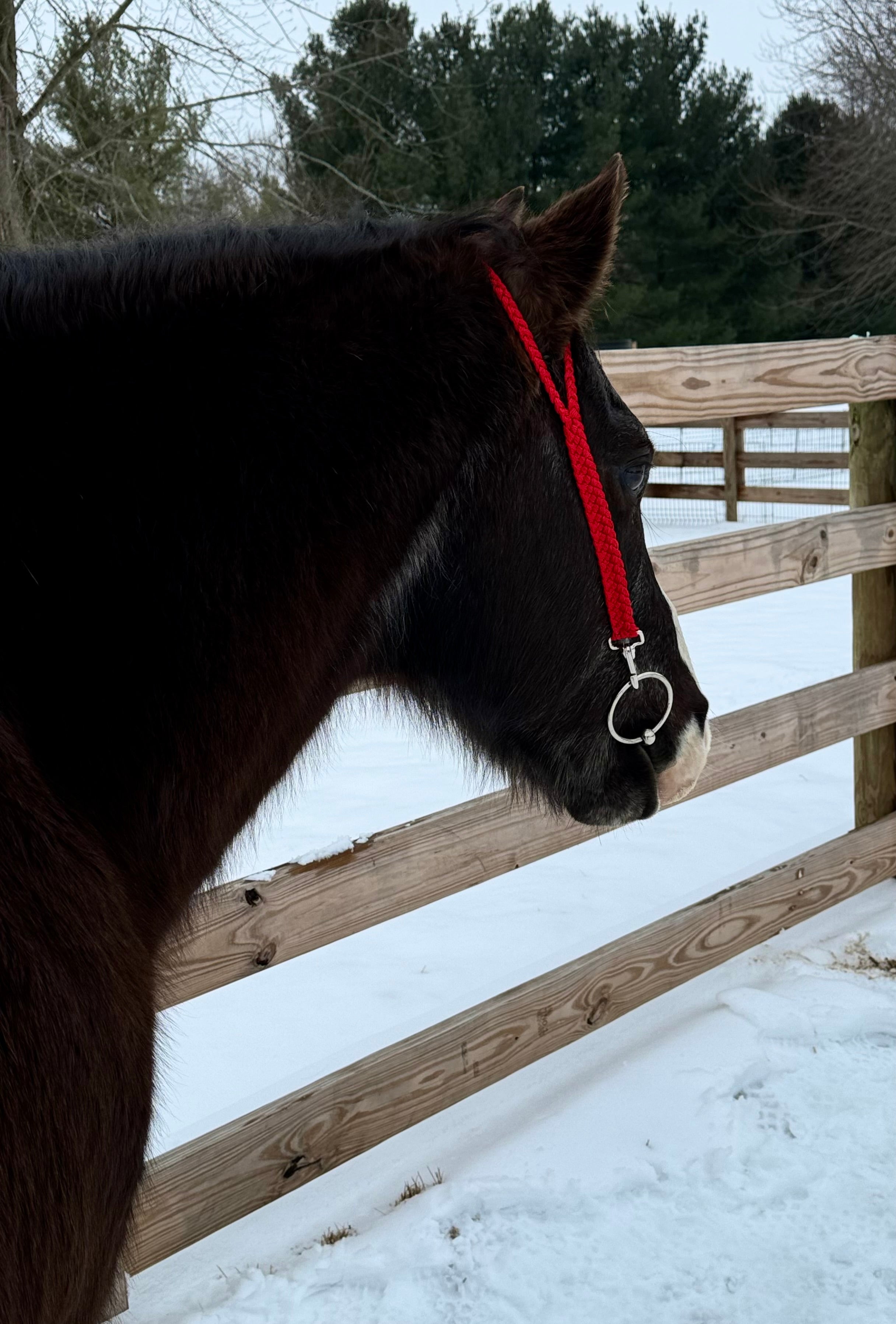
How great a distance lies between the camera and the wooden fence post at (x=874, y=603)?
11.6 feet

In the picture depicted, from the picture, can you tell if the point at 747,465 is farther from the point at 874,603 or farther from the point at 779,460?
the point at 874,603

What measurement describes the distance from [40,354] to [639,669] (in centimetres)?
84

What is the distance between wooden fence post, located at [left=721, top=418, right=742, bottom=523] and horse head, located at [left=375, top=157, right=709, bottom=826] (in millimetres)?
10984

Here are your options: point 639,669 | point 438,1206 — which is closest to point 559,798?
point 639,669

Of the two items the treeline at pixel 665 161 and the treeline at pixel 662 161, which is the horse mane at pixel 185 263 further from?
the treeline at pixel 665 161

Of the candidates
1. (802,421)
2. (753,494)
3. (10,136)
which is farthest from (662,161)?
(10,136)

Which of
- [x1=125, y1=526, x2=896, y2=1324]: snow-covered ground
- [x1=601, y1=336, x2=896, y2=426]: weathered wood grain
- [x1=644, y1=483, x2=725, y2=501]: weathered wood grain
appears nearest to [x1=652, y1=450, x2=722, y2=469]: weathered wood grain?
[x1=644, y1=483, x2=725, y2=501]: weathered wood grain

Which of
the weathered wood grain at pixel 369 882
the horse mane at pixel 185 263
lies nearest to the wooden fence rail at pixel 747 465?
the weathered wood grain at pixel 369 882

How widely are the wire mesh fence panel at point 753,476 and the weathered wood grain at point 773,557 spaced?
21.8 ft

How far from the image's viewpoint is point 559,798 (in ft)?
5.08

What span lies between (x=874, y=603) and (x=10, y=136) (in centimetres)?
656

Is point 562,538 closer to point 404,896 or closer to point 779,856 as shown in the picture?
point 404,896

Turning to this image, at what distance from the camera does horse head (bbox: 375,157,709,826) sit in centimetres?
126

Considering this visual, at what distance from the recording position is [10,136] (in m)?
7.18
